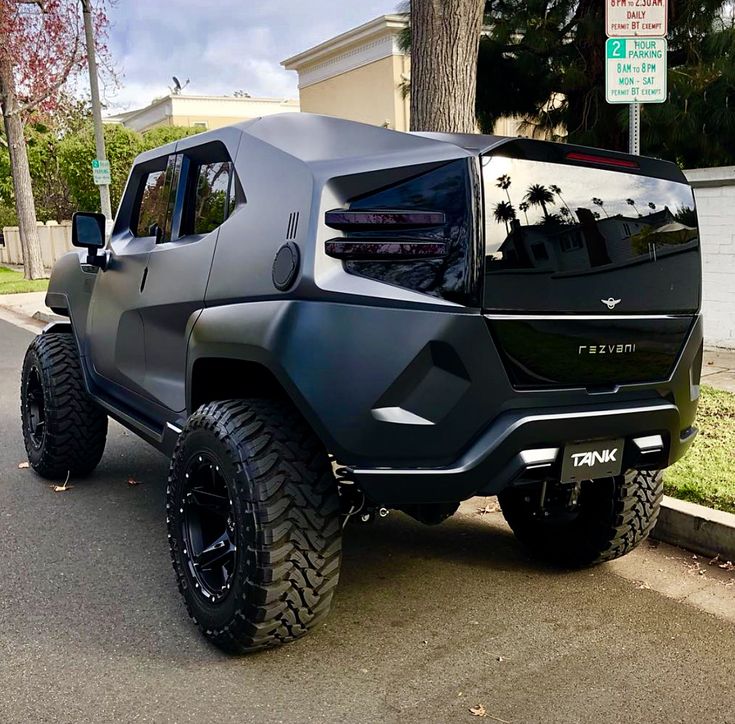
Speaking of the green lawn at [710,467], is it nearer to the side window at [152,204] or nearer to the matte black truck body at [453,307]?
the matte black truck body at [453,307]

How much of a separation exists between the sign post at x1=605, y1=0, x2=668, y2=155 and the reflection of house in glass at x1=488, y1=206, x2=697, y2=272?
2398 mm

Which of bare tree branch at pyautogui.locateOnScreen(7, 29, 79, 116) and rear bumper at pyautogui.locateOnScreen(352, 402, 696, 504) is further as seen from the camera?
bare tree branch at pyautogui.locateOnScreen(7, 29, 79, 116)

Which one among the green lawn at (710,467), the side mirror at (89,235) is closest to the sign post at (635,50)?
the green lawn at (710,467)

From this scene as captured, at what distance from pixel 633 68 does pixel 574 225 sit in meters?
2.86

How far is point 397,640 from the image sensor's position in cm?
314

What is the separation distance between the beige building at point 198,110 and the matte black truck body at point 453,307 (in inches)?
1742

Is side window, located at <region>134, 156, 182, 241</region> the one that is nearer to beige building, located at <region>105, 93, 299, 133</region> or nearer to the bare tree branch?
the bare tree branch

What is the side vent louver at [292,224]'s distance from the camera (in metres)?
2.73

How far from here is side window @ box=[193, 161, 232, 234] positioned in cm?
334

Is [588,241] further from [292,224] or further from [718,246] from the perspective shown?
[718,246]

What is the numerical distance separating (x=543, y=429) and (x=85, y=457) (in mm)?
3099

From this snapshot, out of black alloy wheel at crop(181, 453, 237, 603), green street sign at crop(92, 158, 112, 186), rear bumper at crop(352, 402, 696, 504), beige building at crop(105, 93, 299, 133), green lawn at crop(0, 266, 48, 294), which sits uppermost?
beige building at crop(105, 93, 299, 133)

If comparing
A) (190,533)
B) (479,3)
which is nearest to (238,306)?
(190,533)

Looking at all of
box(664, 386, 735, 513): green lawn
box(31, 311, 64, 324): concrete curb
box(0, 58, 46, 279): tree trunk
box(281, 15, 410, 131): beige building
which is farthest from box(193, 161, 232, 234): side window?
box(0, 58, 46, 279): tree trunk
